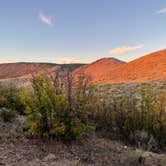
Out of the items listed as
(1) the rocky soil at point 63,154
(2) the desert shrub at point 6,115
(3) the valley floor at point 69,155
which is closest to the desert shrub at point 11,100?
(2) the desert shrub at point 6,115

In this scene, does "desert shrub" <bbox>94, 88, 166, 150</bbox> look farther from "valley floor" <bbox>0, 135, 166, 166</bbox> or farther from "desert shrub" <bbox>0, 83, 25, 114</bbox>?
"desert shrub" <bbox>0, 83, 25, 114</bbox>

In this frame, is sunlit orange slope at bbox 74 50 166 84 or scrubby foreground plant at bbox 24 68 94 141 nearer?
scrubby foreground plant at bbox 24 68 94 141

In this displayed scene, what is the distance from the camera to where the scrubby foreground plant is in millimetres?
5676

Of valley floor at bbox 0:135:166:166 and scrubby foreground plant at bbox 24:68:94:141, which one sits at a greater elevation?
scrubby foreground plant at bbox 24:68:94:141

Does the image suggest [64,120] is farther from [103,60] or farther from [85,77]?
[103,60]

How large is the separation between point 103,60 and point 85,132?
187 feet

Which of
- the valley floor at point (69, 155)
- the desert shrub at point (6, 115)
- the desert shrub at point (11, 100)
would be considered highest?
the desert shrub at point (11, 100)

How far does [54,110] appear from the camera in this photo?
577 cm

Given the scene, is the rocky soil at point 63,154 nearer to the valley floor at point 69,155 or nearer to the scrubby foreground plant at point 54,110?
the valley floor at point 69,155

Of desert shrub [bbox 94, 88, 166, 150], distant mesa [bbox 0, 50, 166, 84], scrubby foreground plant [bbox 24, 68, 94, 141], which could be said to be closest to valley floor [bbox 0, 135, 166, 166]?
scrubby foreground plant [bbox 24, 68, 94, 141]

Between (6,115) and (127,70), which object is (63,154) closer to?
(6,115)

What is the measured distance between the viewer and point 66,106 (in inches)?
Result: 228

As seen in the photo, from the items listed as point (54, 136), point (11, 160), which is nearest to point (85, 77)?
point (54, 136)

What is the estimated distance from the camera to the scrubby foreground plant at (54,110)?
18.6ft
